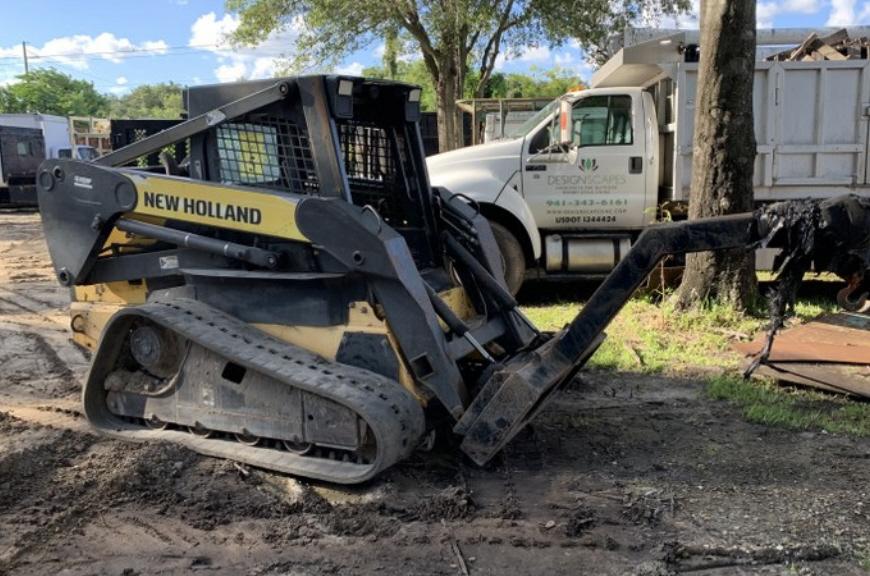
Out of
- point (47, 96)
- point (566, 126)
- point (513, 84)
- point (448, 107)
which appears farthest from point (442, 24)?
point (47, 96)

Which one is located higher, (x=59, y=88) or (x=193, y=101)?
(x=59, y=88)

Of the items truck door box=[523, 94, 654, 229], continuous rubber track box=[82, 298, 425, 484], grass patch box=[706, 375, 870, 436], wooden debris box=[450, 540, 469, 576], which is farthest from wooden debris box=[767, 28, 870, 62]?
wooden debris box=[450, 540, 469, 576]

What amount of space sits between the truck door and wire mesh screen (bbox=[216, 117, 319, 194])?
488 cm

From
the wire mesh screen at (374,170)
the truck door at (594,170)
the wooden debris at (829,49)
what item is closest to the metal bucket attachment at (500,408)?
the wire mesh screen at (374,170)

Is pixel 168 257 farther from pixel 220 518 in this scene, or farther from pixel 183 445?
pixel 220 518

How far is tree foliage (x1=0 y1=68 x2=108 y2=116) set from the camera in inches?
2247

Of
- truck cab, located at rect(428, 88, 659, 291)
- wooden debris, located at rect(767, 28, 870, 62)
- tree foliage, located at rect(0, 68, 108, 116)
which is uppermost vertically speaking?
tree foliage, located at rect(0, 68, 108, 116)

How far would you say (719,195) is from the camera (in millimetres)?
7820

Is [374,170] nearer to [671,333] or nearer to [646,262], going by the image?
[646,262]

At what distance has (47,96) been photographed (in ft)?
201

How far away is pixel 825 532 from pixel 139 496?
3339 mm

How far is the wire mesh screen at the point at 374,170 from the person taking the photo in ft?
17.1

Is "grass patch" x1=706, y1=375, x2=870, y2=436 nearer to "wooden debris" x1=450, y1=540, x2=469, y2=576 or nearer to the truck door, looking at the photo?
"wooden debris" x1=450, y1=540, x2=469, y2=576

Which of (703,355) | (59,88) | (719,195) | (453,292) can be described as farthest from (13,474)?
(59,88)
